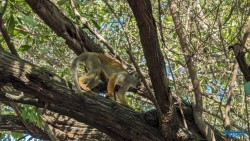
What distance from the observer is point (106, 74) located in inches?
201

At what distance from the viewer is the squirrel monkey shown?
4.37m

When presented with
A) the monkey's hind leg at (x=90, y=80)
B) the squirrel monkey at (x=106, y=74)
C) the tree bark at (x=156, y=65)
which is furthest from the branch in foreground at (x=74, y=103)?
the monkey's hind leg at (x=90, y=80)

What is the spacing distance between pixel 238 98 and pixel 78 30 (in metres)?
2.53

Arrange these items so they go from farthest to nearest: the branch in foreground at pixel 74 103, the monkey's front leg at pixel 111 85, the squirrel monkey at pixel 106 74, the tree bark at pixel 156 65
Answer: the monkey's front leg at pixel 111 85
the squirrel monkey at pixel 106 74
the branch in foreground at pixel 74 103
the tree bark at pixel 156 65

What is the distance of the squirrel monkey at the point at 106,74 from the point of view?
4.37 meters

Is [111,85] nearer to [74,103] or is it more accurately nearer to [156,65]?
[74,103]

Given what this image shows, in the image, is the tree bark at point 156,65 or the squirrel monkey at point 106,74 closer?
the tree bark at point 156,65

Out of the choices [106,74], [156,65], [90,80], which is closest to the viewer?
[156,65]

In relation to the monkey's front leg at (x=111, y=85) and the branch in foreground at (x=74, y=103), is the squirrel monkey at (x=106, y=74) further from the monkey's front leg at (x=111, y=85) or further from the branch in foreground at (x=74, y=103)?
the branch in foreground at (x=74, y=103)

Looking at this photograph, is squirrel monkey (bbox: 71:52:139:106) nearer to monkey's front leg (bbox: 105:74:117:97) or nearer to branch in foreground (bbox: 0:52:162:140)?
monkey's front leg (bbox: 105:74:117:97)

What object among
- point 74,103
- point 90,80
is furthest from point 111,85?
point 74,103

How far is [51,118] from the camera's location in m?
3.53

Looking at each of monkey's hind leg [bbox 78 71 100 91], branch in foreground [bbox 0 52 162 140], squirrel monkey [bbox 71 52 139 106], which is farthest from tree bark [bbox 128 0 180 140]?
monkey's hind leg [bbox 78 71 100 91]

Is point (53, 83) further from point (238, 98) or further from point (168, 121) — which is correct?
point (238, 98)
